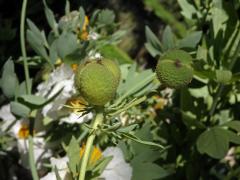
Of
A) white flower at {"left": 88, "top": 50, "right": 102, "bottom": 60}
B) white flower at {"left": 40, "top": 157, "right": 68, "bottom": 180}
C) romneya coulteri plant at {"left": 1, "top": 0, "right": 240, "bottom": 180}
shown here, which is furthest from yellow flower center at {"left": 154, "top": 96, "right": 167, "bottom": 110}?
white flower at {"left": 40, "top": 157, "right": 68, "bottom": 180}

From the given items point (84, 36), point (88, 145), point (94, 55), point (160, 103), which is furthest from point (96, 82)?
point (160, 103)

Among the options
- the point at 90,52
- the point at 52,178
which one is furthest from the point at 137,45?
the point at 52,178

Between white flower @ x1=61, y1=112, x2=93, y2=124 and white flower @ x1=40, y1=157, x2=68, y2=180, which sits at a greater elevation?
white flower @ x1=61, y1=112, x2=93, y2=124

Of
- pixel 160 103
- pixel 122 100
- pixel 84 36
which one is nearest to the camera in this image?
pixel 122 100

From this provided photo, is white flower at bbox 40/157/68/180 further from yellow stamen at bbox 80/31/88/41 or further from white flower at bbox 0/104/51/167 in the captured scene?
yellow stamen at bbox 80/31/88/41

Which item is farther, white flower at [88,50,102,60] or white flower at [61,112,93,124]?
white flower at [61,112,93,124]

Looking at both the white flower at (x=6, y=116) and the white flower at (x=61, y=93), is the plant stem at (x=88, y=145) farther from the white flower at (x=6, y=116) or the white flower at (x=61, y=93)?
the white flower at (x=6, y=116)

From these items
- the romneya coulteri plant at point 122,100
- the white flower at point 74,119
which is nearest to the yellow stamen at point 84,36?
the romneya coulteri plant at point 122,100

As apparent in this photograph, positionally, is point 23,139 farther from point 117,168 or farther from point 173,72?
point 173,72

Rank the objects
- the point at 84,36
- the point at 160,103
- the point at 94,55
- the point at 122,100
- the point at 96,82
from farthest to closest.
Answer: the point at 160,103 < the point at 84,36 < the point at 94,55 < the point at 122,100 < the point at 96,82
